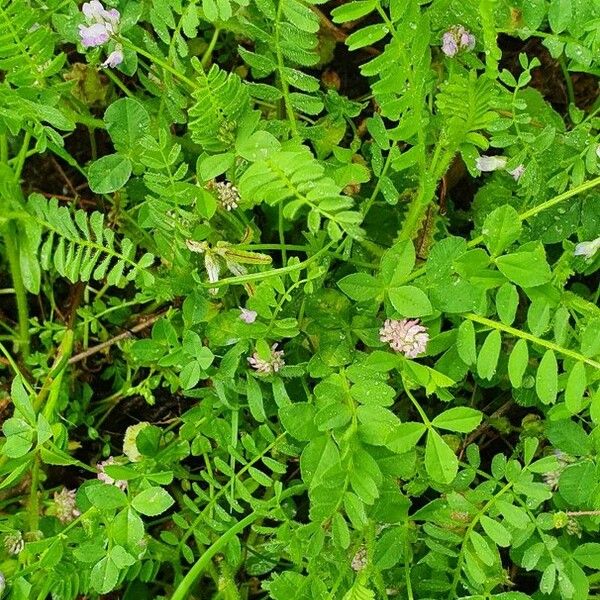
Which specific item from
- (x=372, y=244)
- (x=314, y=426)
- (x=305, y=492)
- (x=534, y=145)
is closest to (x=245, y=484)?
(x=305, y=492)

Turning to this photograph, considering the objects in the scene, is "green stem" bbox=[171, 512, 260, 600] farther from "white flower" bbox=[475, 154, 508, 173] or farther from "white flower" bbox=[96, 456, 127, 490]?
"white flower" bbox=[475, 154, 508, 173]

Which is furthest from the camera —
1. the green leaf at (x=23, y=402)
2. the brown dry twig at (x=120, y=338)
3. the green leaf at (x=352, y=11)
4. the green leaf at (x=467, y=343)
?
the brown dry twig at (x=120, y=338)

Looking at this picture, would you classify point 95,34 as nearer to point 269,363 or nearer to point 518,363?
point 269,363

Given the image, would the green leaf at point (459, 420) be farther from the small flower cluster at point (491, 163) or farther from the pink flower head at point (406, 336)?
the small flower cluster at point (491, 163)

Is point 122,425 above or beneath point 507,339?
beneath

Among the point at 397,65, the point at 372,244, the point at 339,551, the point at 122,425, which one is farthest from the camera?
the point at 122,425

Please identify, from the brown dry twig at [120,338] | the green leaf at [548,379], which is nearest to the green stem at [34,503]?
the brown dry twig at [120,338]

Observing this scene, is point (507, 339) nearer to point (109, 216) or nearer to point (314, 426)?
point (314, 426)
